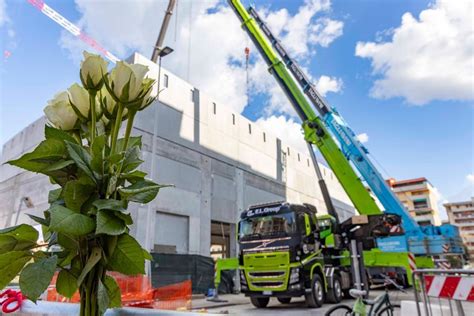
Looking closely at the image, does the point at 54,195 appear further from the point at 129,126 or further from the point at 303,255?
the point at 303,255

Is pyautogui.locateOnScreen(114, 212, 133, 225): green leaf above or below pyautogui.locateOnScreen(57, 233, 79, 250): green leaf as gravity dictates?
above

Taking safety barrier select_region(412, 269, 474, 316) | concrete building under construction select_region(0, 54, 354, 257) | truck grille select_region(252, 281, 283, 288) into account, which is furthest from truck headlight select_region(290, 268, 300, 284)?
concrete building under construction select_region(0, 54, 354, 257)

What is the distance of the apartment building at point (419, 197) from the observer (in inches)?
2226

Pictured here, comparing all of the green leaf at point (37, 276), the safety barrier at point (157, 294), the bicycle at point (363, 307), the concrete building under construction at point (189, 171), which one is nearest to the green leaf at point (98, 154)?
the green leaf at point (37, 276)

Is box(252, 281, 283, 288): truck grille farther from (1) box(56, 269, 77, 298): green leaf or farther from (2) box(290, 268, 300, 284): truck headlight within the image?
(1) box(56, 269, 77, 298): green leaf

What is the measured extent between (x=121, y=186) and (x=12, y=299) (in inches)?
36.5

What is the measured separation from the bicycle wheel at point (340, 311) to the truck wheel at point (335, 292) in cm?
436

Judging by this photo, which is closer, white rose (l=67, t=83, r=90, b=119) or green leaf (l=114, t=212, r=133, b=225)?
green leaf (l=114, t=212, r=133, b=225)

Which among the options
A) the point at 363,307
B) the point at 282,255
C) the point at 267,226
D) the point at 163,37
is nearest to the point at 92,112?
the point at 363,307

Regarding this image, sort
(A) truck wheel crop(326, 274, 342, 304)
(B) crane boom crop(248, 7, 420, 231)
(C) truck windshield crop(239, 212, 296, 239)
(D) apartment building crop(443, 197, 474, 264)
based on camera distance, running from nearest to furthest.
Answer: (C) truck windshield crop(239, 212, 296, 239)
(A) truck wheel crop(326, 274, 342, 304)
(B) crane boom crop(248, 7, 420, 231)
(D) apartment building crop(443, 197, 474, 264)

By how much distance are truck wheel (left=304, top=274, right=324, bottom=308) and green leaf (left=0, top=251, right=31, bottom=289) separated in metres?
7.64

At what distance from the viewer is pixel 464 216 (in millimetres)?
67312

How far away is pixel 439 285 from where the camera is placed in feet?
8.93

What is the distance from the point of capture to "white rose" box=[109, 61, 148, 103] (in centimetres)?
89
